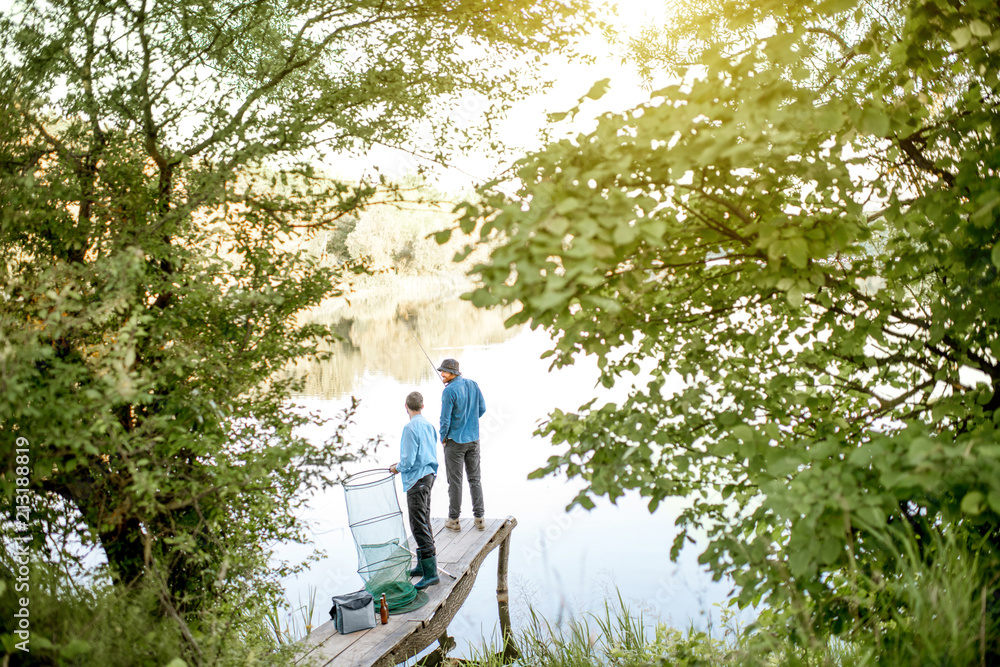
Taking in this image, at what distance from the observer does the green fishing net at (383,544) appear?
4.91m

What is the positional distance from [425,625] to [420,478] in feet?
3.78

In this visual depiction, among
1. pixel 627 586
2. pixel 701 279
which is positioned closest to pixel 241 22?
pixel 701 279

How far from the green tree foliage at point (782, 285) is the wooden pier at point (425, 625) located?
85.5 inches

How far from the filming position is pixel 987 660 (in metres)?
1.89

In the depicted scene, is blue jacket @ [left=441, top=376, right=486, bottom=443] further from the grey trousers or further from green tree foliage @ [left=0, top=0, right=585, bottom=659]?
green tree foliage @ [left=0, top=0, right=585, bottom=659]

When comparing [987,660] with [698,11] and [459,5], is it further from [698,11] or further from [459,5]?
[698,11]

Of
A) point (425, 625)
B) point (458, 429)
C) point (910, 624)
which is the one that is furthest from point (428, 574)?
point (910, 624)

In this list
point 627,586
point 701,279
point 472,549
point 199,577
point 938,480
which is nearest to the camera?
point 938,480

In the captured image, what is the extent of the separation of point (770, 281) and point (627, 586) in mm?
8660

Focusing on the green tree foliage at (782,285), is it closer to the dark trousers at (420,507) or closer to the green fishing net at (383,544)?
the green fishing net at (383,544)

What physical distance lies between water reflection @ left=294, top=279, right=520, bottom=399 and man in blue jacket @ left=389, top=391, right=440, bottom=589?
954 cm

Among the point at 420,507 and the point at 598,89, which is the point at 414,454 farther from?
the point at 598,89

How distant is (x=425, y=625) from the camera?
16.0ft

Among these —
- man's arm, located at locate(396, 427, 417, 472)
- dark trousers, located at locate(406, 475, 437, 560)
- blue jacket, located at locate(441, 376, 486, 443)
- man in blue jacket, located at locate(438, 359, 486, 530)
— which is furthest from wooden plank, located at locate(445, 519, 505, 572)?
man's arm, located at locate(396, 427, 417, 472)
